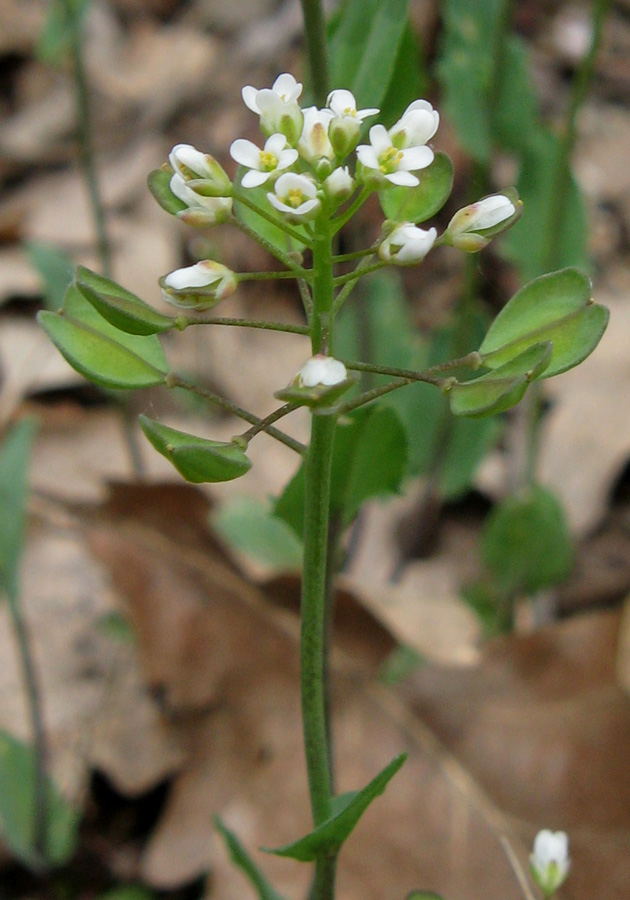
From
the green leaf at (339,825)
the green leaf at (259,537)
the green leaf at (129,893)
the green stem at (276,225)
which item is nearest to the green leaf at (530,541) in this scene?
the green leaf at (259,537)

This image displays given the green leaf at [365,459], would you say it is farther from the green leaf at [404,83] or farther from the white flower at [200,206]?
the green leaf at [404,83]

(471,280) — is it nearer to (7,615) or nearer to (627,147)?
(7,615)

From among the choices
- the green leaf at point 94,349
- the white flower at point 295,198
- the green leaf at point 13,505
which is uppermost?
the white flower at point 295,198

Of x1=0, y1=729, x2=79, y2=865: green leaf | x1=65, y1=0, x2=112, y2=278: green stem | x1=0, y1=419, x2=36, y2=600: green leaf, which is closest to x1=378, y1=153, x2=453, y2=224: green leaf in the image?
x1=0, y1=419, x2=36, y2=600: green leaf

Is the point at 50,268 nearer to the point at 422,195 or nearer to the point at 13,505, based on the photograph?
the point at 13,505

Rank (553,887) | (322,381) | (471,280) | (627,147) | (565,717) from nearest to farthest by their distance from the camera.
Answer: (322,381) → (553,887) → (565,717) → (471,280) → (627,147)

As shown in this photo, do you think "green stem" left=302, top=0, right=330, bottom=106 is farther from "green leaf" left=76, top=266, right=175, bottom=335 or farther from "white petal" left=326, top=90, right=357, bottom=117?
"green leaf" left=76, top=266, right=175, bottom=335

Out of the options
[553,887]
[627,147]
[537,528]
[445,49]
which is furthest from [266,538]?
[627,147]
